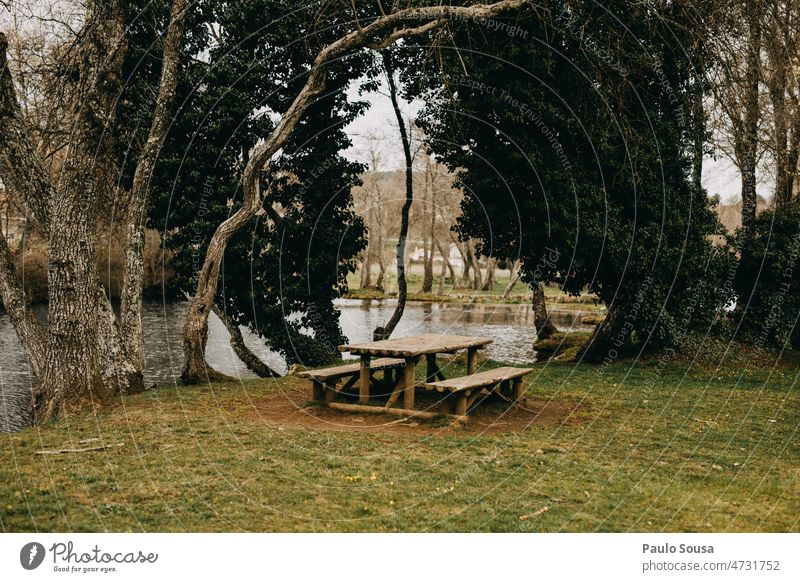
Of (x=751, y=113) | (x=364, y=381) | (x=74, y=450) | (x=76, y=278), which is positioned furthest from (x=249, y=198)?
(x=751, y=113)

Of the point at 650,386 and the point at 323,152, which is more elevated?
the point at 323,152

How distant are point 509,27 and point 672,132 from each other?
4738mm

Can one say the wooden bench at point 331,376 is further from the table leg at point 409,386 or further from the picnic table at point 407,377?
the table leg at point 409,386

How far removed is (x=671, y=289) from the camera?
1695 cm

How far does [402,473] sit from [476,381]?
2.79m

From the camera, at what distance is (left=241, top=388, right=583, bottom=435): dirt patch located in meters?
9.96

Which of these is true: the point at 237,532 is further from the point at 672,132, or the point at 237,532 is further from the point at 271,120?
the point at 672,132

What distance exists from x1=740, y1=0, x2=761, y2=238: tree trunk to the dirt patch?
Answer: 24.7 feet

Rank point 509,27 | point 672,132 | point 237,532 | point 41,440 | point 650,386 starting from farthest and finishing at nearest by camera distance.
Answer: point 672,132 < point 509,27 < point 650,386 < point 41,440 < point 237,532

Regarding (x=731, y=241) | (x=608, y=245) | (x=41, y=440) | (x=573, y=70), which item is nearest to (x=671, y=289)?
(x=608, y=245)

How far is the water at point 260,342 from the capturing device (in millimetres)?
18414

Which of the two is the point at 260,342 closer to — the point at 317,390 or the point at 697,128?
the point at 317,390

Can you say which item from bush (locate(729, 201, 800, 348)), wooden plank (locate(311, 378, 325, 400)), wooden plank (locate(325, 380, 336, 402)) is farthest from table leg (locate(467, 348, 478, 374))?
bush (locate(729, 201, 800, 348))

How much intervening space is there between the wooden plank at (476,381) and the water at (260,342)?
27.5 feet
